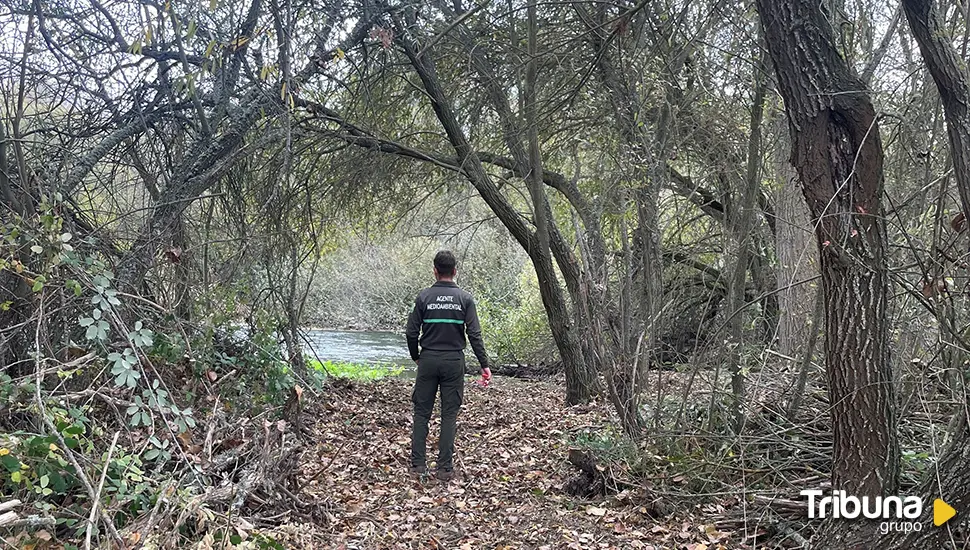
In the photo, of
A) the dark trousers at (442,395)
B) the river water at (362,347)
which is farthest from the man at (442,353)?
the river water at (362,347)

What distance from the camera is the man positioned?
5.20m

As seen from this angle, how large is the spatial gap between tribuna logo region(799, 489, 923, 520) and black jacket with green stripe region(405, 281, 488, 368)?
2.64 m

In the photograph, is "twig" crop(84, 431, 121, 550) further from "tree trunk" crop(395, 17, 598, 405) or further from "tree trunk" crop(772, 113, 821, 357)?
"tree trunk" crop(395, 17, 598, 405)

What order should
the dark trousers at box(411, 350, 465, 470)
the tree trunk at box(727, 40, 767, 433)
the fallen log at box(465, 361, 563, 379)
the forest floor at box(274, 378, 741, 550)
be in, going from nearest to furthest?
1. the forest floor at box(274, 378, 741, 550)
2. the tree trunk at box(727, 40, 767, 433)
3. the dark trousers at box(411, 350, 465, 470)
4. the fallen log at box(465, 361, 563, 379)

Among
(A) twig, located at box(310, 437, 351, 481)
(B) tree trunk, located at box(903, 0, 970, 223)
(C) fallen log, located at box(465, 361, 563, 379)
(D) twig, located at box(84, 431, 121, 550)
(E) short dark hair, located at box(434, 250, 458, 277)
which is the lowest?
(A) twig, located at box(310, 437, 351, 481)

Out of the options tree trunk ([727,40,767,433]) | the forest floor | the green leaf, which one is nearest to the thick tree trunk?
the forest floor

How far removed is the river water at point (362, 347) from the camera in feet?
51.9

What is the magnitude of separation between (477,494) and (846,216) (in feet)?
10.5

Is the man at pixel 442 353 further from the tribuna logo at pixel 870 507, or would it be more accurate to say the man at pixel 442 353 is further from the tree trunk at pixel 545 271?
the tribuna logo at pixel 870 507

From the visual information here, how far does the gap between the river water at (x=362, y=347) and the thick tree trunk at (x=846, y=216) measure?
11.0m

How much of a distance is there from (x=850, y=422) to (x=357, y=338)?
20194 mm

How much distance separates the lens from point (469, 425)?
281 inches

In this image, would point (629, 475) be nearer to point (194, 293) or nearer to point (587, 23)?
point (587, 23)

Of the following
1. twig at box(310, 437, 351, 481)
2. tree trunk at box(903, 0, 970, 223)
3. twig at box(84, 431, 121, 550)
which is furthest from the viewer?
twig at box(310, 437, 351, 481)
